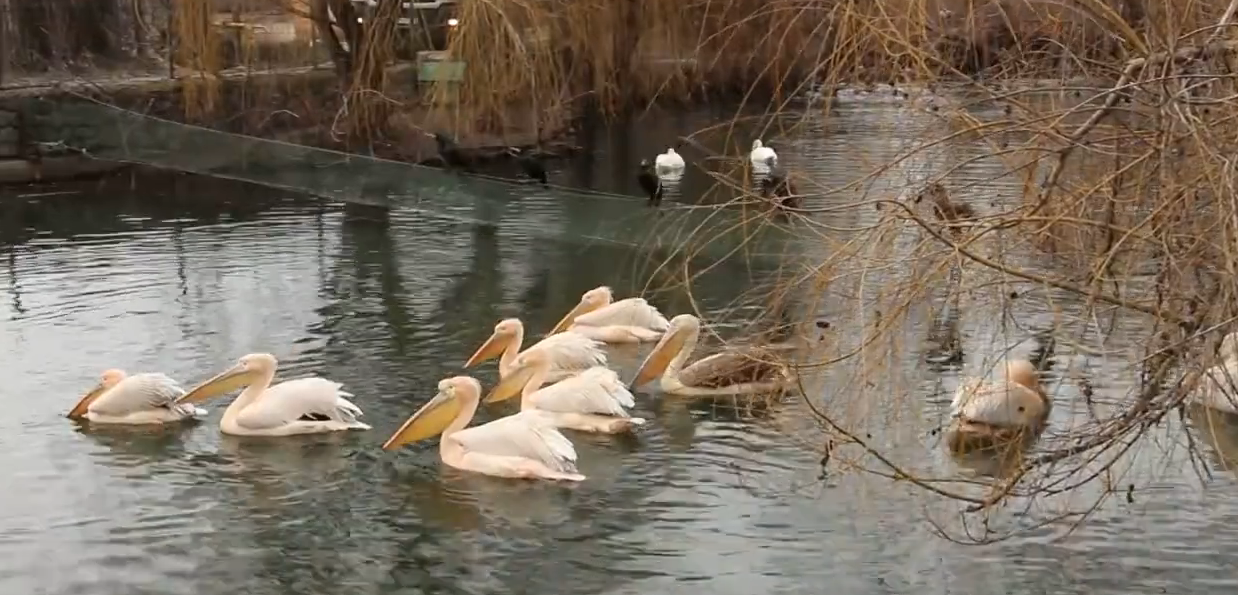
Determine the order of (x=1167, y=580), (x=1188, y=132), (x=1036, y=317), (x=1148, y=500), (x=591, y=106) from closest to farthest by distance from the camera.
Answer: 1. (x=1188, y=132)
2. (x=1167, y=580)
3. (x=1148, y=500)
4. (x=1036, y=317)
5. (x=591, y=106)

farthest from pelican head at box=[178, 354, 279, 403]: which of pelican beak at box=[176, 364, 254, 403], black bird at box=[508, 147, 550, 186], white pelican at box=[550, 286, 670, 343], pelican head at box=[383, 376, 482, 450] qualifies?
black bird at box=[508, 147, 550, 186]

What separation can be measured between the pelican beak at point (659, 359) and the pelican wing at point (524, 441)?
48.8 inches

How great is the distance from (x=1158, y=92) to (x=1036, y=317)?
10.6 ft

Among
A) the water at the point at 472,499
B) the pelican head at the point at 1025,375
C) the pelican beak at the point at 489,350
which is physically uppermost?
the pelican head at the point at 1025,375

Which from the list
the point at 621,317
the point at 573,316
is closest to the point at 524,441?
the point at 621,317

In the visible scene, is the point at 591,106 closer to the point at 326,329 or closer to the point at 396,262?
the point at 396,262

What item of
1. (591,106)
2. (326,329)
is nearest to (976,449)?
(326,329)

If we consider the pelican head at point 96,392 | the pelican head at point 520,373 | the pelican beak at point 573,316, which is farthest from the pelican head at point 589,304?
the pelican head at point 96,392

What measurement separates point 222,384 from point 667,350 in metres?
1.98

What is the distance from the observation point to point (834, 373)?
5723 mm

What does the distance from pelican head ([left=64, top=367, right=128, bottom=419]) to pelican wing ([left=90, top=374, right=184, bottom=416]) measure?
0.36 feet

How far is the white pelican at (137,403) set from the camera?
22.1 feet

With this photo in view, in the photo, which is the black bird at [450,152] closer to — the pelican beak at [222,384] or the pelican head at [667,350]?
the pelican head at [667,350]

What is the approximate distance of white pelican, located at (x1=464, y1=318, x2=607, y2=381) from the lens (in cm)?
748
